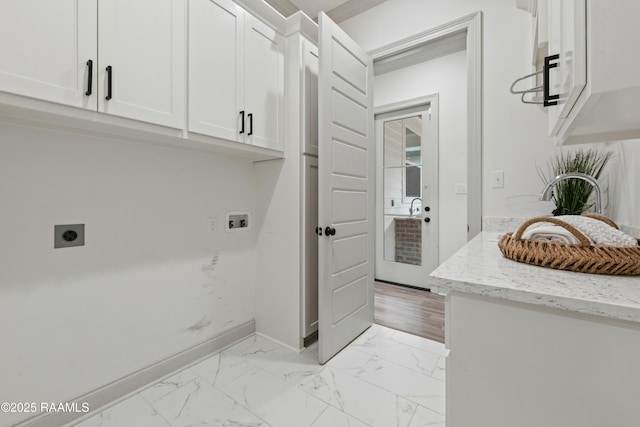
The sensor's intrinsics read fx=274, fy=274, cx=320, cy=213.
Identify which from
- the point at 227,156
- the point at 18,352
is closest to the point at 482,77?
the point at 227,156

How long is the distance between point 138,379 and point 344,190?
164cm

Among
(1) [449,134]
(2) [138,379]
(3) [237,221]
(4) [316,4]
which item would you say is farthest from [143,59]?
(1) [449,134]

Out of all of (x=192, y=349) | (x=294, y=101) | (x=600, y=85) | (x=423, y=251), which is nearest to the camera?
(x=600, y=85)

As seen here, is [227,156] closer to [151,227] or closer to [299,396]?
[151,227]

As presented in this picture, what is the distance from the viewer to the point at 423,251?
3.20m

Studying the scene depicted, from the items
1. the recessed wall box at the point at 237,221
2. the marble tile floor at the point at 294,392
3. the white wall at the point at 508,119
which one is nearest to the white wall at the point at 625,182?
the white wall at the point at 508,119

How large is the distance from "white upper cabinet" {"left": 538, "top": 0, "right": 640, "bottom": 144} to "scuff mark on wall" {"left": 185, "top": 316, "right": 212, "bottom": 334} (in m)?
2.05

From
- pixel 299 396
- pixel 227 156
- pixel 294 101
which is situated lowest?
pixel 299 396

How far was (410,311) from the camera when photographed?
2611mm

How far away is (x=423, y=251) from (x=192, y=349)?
2.52 metres

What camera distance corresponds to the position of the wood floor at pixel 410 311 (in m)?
2.25

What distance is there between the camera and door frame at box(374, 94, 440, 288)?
10.1ft

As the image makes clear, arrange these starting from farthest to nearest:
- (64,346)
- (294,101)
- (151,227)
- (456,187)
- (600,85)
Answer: (456,187) < (294,101) < (151,227) < (64,346) < (600,85)

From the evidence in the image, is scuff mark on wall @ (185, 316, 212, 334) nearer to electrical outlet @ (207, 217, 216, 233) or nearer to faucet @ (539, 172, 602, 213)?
electrical outlet @ (207, 217, 216, 233)
